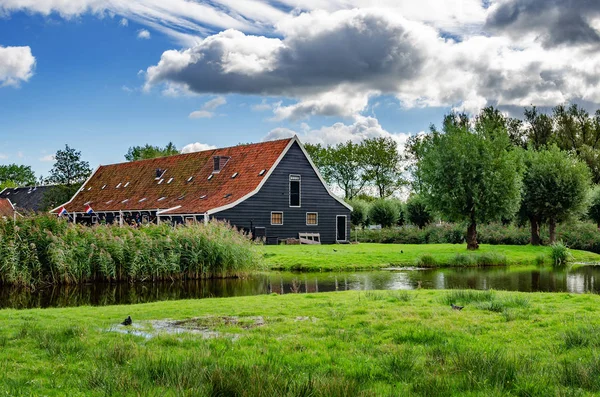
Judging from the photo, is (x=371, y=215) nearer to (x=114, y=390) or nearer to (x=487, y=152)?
(x=487, y=152)

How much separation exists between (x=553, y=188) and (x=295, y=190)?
1671 cm

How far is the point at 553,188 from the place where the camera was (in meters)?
39.7

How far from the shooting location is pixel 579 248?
42.1m

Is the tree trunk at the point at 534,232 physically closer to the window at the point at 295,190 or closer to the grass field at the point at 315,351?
the window at the point at 295,190

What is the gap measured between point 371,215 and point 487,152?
29380 millimetres

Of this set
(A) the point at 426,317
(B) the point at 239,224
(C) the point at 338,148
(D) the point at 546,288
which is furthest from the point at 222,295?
(C) the point at 338,148

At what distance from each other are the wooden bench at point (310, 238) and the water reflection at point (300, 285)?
14.2m

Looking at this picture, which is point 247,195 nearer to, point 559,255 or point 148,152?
point 559,255

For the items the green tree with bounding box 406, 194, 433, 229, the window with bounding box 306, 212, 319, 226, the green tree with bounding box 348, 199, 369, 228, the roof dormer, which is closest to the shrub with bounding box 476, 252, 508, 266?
the window with bounding box 306, 212, 319, 226

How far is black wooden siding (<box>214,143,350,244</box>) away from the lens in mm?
39125

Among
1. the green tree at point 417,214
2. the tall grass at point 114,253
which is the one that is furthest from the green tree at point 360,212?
the tall grass at point 114,253

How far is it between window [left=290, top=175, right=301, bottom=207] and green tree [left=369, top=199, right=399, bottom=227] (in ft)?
76.5

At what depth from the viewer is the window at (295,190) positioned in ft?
138

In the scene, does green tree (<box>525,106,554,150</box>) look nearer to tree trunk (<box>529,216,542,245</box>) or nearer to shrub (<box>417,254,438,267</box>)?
tree trunk (<box>529,216,542,245</box>)
